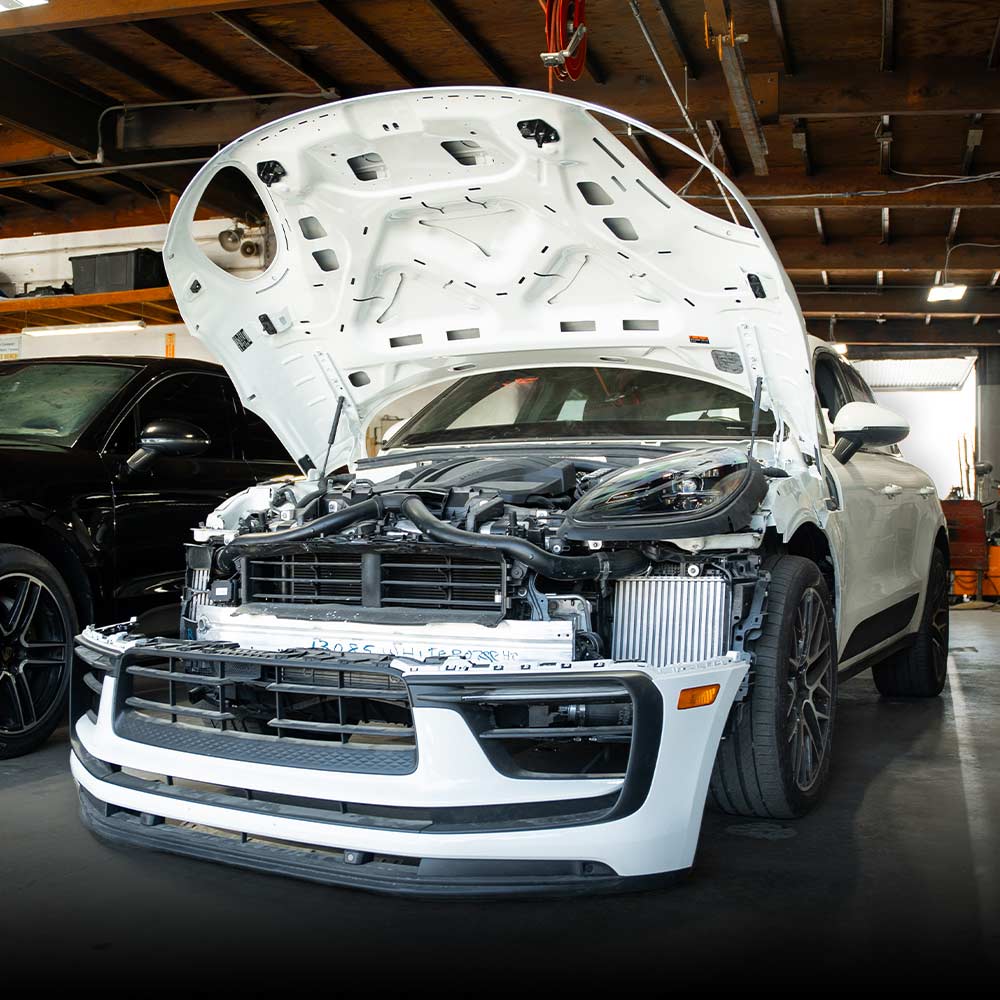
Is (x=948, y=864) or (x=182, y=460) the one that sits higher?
(x=182, y=460)

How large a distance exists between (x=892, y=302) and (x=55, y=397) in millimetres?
15322

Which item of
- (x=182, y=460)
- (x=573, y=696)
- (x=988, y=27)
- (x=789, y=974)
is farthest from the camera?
(x=988, y=27)

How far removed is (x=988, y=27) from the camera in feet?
26.0

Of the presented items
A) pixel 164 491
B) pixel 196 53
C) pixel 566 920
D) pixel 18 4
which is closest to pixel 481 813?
pixel 566 920

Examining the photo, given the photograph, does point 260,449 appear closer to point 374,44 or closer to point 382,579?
point 382,579

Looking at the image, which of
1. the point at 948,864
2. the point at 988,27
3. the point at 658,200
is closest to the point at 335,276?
the point at 658,200

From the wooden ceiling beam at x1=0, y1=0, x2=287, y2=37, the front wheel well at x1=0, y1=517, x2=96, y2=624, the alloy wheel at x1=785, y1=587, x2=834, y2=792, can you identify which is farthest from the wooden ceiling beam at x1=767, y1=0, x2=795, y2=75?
the front wheel well at x1=0, y1=517, x2=96, y2=624

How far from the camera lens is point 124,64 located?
9297 millimetres

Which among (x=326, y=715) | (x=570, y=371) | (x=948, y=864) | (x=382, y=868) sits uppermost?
(x=570, y=371)

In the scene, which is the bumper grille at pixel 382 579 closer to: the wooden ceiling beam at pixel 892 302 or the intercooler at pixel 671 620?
the intercooler at pixel 671 620

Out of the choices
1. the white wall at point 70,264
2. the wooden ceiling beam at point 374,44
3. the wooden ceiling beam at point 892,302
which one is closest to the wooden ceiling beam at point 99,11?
the wooden ceiling beam at point 374,44

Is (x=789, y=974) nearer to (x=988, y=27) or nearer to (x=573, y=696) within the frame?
(x=573, y=696)

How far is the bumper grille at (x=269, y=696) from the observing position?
2711mm

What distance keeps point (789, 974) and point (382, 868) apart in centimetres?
91
